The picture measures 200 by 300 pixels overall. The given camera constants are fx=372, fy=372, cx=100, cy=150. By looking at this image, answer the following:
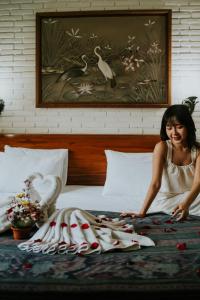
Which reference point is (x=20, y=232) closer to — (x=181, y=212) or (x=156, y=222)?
(x=156, y=222)

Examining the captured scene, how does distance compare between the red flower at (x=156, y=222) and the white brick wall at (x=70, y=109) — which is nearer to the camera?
the red flower at (x=156, y=222)

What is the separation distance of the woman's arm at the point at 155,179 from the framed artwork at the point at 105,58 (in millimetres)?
1362

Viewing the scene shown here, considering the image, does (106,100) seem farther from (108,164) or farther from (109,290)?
(109,290)

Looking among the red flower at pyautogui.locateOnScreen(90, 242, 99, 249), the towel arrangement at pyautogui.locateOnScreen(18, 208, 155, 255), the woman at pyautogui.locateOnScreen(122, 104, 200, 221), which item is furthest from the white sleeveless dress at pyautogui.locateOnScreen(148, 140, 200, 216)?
the red flower at pyautogui.locateOnScreen(90, 242, 99, 249)

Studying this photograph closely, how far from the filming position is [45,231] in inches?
75.3

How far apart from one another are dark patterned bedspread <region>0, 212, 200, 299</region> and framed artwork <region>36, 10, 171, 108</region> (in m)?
2.38

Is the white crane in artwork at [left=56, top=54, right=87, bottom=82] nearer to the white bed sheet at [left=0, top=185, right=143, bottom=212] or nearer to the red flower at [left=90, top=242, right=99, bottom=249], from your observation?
the white bed sheet at [left=0, top=185, right=143, bottom=212]

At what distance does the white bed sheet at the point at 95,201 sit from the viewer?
9.84ft

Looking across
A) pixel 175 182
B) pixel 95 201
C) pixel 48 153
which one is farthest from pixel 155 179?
pixel 48 153

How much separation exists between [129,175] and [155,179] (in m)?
0.85

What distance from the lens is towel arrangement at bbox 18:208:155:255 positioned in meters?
1.75

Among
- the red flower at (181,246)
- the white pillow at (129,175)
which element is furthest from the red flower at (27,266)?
the white pillow at (129,175)

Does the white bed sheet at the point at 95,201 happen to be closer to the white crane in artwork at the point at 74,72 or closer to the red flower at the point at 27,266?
the white crane in artwork at the point at 74,72

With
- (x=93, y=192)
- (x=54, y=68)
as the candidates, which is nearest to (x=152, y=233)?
(x=93, y=192)
